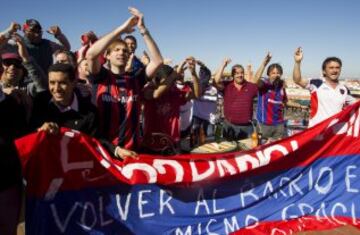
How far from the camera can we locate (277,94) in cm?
795

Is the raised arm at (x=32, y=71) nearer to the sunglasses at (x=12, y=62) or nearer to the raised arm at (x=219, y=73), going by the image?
the sunglasses at (x=12, y=62)

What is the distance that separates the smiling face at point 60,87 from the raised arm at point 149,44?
106cm

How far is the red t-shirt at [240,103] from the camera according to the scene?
7.38 metres

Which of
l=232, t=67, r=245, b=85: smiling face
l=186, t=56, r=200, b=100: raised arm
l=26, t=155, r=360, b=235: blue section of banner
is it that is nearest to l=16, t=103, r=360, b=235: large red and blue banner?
l=26, t=155, r=360, b=235: blue section of banner

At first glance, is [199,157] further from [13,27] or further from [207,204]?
[13,27]

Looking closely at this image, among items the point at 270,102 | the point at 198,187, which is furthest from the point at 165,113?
the point at 270,102

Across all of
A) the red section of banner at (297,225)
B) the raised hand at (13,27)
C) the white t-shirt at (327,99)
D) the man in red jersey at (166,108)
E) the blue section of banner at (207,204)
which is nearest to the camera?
the blue section of banner at (207,204)

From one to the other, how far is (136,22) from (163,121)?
91.8 inches

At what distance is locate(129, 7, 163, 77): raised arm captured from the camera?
4.08 m

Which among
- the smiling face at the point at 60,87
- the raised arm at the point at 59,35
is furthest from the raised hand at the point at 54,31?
the smiling face at the point at 60,87

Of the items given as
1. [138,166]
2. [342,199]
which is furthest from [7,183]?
[342,199]

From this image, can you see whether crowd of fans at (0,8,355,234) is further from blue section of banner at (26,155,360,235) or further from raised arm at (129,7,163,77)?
blue section of banner at (26,155,360,235)

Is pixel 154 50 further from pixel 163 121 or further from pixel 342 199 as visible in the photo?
pixel 342 199

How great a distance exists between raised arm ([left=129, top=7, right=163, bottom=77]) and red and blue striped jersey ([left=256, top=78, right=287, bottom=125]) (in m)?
4.12
